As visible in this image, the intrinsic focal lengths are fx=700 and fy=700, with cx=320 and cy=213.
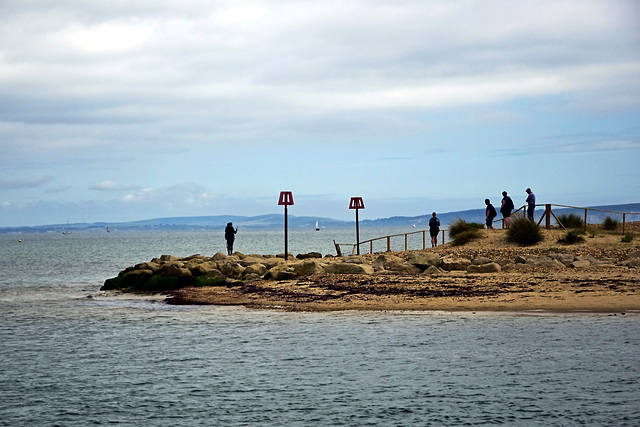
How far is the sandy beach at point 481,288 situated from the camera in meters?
21.2

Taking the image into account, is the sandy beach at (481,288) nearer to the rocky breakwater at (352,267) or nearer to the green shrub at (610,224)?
the rocky breakwater at (352,267)

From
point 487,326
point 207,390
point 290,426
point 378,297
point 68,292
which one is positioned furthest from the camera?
point 68,292

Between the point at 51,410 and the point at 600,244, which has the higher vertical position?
the point at 600,244

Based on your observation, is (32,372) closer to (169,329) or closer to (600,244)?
(169,329)

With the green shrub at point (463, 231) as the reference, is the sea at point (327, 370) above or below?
below

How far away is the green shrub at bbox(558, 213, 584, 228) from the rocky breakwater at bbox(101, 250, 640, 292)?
5402 mm

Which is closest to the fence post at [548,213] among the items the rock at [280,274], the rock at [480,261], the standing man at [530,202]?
the standing man at [530,202]

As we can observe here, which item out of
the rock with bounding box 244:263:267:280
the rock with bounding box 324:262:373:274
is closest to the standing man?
the rock with bounding box 324:262:373:274

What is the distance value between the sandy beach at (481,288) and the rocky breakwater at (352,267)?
23 cm

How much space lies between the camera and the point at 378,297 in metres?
23.5

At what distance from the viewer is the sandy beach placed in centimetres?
2117

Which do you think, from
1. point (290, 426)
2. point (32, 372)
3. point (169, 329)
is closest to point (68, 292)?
point (169, 329)

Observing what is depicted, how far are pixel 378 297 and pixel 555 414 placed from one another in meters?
13.1

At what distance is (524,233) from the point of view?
103ft
